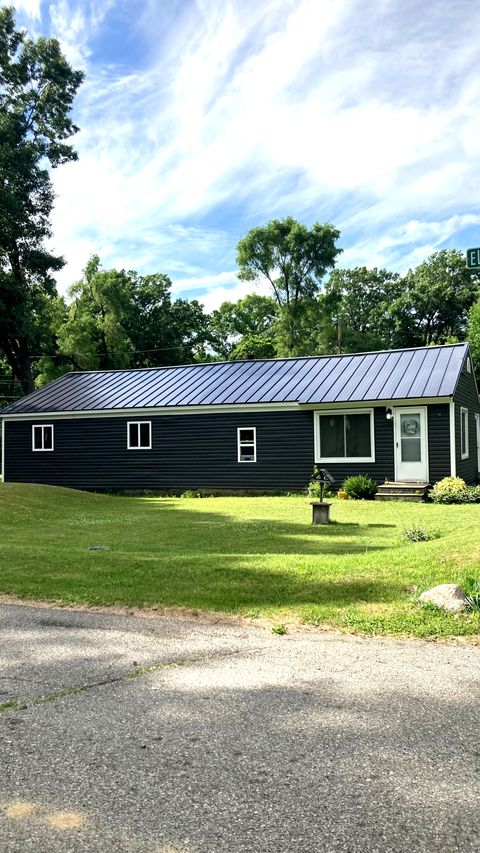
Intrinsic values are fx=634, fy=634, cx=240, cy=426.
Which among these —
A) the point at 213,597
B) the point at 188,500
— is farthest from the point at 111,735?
the point at 188,500

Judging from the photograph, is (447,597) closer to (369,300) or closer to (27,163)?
(27,163)

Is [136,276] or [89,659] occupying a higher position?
[136,276]

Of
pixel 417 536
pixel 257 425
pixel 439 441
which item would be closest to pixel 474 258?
pixel 417 536

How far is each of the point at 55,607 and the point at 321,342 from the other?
41794 mm

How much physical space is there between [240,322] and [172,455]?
3482cm

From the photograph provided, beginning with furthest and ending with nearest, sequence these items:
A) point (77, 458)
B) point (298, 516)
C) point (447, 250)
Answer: point (447, 250), point (77, 458), point (298, 516)

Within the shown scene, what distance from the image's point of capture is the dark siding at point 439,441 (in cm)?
1886

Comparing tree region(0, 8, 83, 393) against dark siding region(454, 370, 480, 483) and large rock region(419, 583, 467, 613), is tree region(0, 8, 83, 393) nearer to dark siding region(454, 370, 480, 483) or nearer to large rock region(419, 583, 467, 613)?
dark siding region(454, 370, 480, 483)

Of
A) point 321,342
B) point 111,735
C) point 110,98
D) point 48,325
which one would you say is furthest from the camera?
point 321,342

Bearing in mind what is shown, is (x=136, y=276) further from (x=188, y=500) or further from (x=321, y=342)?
(x=188, y=500)

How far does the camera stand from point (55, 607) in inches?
258

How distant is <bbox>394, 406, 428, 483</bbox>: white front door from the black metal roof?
66 cm

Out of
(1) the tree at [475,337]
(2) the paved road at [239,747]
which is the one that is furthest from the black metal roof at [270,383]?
(1) the tree at [475,337]

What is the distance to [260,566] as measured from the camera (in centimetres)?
788
